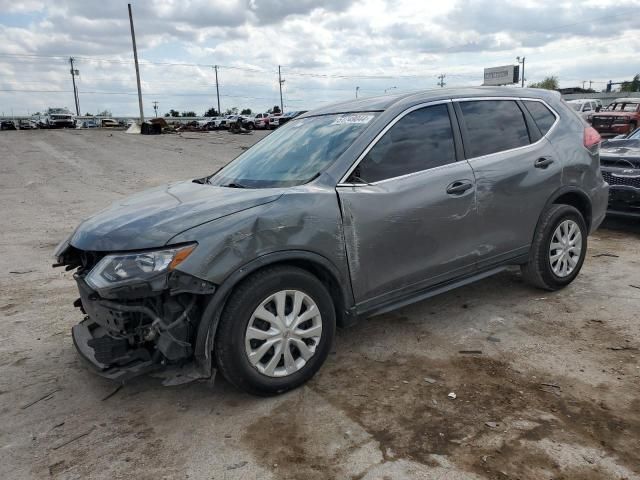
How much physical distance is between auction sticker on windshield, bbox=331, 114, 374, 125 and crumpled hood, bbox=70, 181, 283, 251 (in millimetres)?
886

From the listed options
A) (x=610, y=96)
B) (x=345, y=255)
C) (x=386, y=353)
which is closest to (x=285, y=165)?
(x=345, y=255)

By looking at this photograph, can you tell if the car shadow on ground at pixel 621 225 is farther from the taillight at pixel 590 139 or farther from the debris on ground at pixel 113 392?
the debris on ground at pixel 113 392

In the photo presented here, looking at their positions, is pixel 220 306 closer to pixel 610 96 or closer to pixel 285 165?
pixel 285 165

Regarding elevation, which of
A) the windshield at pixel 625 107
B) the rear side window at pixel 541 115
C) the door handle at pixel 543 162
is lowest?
the door handle at pixel 543 162

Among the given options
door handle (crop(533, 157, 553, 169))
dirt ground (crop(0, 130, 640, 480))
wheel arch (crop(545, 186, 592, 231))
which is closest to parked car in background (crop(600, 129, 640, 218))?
dirt ground (crop(0, 130, 640, 480))

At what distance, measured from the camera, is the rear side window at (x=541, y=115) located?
455 cm

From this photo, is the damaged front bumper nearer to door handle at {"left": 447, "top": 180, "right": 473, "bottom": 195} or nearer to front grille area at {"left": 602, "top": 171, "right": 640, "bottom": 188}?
door handle at {"left": 447, "top": 180, "right": 473, "bottom": 195}

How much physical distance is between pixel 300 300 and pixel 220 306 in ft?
1.65

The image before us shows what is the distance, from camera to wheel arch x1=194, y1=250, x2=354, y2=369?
2.86 meters

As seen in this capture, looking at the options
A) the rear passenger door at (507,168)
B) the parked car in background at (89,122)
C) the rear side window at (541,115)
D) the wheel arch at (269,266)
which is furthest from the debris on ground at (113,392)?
the parked car in background at (89,122)

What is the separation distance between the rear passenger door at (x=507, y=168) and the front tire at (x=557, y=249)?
0.43 ft

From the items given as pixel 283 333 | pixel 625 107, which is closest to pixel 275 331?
pixel 283 333

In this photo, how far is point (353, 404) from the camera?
10.2 feet

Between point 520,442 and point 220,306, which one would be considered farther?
point 220,306
